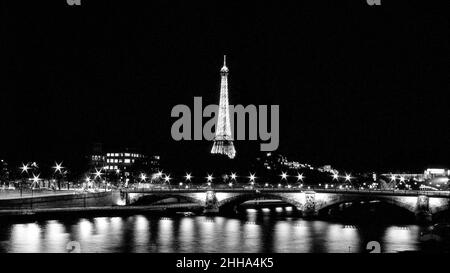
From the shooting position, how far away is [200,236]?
46.1 m

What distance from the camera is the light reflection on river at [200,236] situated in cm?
3950

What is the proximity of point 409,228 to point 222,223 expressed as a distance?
16779mm

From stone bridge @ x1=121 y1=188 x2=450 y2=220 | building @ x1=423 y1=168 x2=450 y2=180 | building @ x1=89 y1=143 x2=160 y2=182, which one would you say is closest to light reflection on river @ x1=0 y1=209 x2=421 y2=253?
stone bridge @ x1=121 y1=188 x2=450 y2=220

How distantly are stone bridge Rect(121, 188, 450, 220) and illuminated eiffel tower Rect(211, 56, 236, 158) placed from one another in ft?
137

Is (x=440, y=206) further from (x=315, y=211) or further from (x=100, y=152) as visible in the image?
(x=100, y=152)

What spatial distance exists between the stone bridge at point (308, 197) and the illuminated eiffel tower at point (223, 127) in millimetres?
41710

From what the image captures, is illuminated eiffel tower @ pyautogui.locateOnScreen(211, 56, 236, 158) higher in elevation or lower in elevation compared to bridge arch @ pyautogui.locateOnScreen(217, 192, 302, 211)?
higher

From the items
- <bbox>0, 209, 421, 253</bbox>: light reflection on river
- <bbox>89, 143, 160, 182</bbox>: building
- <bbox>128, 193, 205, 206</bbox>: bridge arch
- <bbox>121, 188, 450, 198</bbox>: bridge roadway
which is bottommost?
<bbox>0, 209, 421, 253</bbox>: light reflection on river

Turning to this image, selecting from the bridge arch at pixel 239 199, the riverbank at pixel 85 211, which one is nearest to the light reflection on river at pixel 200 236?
the riverbank at pixel 85 211

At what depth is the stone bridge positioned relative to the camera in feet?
178

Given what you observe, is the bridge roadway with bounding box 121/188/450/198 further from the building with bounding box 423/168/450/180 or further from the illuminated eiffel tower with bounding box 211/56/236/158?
the building with bounding box 423/168/450/180

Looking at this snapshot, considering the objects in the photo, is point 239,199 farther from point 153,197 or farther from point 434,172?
point 434,172
